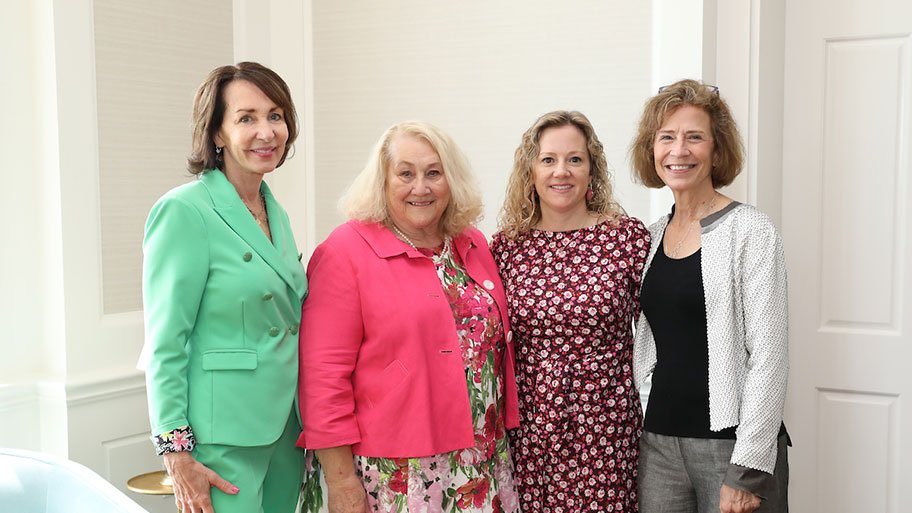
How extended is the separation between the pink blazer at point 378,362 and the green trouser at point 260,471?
52mm

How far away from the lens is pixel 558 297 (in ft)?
7.04

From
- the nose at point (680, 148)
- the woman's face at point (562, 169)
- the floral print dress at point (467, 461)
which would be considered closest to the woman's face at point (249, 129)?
the floral print dress at point (467, 461)

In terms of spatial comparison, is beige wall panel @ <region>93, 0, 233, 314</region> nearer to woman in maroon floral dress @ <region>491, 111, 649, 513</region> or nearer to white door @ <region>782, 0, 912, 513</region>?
woman in maroon floral dress @ <region>491, 111, 649, 513</region>

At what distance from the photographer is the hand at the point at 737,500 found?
188 centimetres

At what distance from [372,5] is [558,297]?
1733 mm

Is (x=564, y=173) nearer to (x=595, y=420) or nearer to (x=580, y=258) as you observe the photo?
(x=580, y=258)

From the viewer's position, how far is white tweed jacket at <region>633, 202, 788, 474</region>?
74.5 inches

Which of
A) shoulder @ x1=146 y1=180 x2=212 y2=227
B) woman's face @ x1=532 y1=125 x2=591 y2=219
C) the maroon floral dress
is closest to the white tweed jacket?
the maroon floral dress

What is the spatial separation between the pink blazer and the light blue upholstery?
48 cm

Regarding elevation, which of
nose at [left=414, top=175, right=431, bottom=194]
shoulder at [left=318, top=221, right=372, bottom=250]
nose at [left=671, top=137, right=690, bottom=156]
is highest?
nose at [left=671, top=137, right=690, bottom=156]

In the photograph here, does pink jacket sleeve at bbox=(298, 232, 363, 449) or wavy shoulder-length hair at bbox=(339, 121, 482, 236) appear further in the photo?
wavy shoulder-length hair at bbox=(339, 121, 482, 236)

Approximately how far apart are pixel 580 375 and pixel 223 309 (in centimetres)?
87

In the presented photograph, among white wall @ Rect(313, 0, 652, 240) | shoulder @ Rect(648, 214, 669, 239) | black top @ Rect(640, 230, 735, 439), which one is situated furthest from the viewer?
white wall @ Rect(313, 0, 652, 240)

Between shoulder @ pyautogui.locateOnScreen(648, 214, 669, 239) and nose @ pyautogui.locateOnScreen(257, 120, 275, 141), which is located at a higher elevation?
nose @ pyautogui.locateOnScreen(257, 120, 275, 141)
